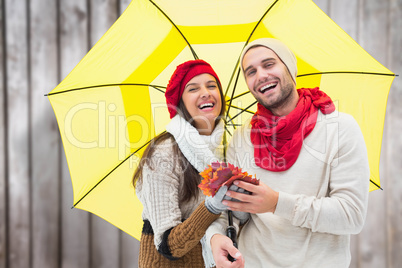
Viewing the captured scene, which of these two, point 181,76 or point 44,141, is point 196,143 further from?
point 44,141

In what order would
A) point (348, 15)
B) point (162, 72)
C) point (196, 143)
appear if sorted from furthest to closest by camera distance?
1. point (348, 15)
2. point (162, 72)
3. point (196, 143)

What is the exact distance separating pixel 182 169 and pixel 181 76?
32cm

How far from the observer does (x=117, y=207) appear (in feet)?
4.47

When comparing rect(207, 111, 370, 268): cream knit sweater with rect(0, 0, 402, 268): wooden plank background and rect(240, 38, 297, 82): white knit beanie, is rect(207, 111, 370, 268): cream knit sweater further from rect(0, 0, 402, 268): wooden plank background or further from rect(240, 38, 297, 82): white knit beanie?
rect(0, 0, 402, 268): wooden plank background

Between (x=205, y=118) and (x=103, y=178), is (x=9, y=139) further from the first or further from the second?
(x=205, y=118)

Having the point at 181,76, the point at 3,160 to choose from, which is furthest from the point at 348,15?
the point at 3,160

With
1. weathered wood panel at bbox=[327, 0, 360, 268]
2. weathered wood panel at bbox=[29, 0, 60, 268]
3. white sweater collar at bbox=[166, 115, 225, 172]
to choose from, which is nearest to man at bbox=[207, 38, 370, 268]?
white sweater collar at bbox=[166, 115, 225, 172]

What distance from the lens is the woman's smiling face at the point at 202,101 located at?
46.6 inches

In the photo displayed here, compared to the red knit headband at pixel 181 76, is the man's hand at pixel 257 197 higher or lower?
lower

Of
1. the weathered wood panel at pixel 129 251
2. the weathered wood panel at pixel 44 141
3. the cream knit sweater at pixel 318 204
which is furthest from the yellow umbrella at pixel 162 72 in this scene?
the weathered wood panel at pixel 44 141

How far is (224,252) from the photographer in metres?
0.91

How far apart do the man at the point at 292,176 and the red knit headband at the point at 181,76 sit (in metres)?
0.18

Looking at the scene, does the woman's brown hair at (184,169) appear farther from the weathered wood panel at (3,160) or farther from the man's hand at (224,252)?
the weathered wood panel at (3,160)

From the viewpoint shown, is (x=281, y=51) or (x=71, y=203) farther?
(x=71, y=203)
